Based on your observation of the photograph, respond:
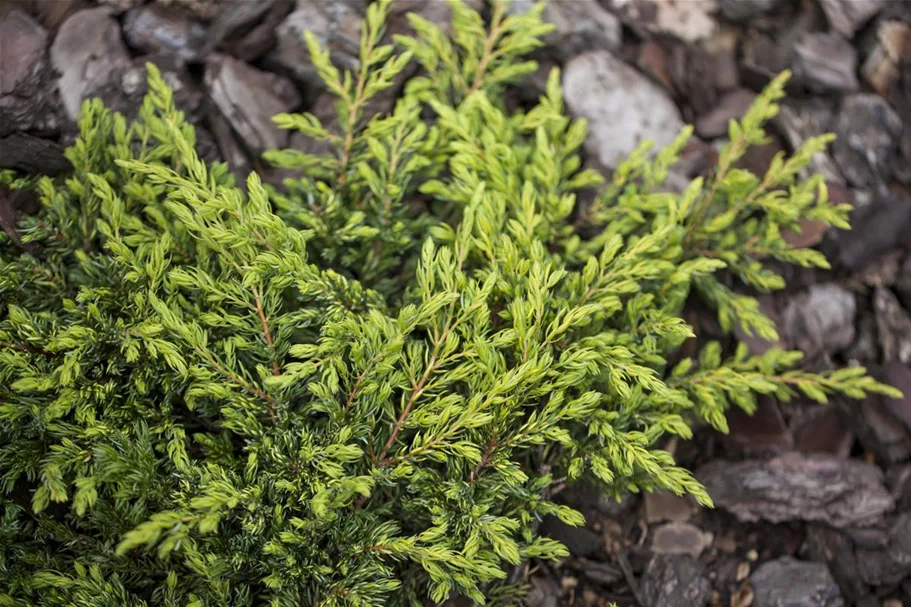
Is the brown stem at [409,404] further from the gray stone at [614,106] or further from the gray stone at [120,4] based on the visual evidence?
the gray stone at [120,4]

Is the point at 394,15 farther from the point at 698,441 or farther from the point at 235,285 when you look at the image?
the point at 698,441

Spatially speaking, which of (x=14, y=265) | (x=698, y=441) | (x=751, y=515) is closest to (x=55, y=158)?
(x=14, y=265)

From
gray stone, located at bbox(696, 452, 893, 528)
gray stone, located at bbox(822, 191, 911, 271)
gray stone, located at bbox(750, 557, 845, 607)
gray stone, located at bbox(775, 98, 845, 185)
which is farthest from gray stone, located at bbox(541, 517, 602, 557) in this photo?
gray stone, located at bbox(775, 98, 845, 185)

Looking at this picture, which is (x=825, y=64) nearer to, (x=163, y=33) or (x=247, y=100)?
(x=247, y=100)

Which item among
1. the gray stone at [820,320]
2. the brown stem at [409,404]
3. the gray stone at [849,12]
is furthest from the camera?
the gray stone at [849,12]

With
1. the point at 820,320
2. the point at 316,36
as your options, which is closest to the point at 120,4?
the point at 316,36

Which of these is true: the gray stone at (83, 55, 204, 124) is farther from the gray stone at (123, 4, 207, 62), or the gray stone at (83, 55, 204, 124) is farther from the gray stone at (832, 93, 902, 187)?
the gray stone at (832, 93, 902, 187)

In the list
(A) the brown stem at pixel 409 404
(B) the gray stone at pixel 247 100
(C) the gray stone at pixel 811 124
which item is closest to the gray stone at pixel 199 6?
(B) the gray stone at pixel 247 100
